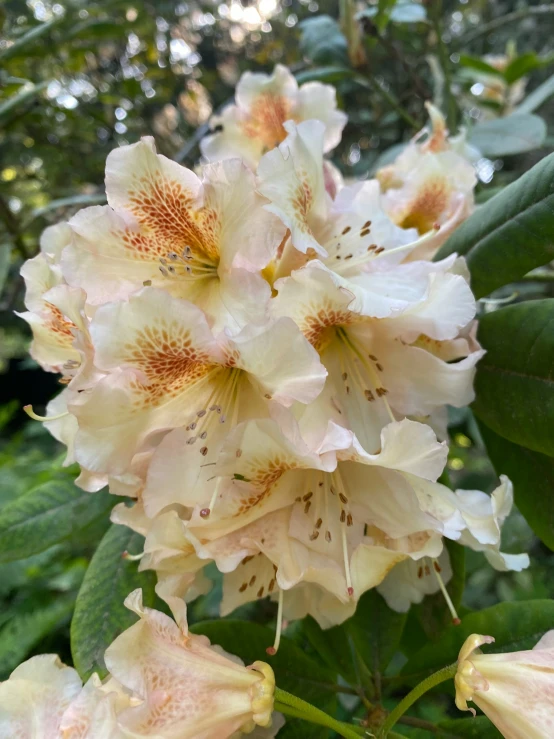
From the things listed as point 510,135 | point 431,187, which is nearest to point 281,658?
point 431,187

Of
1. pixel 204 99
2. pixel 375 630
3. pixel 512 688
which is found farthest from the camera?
pixel 204 99

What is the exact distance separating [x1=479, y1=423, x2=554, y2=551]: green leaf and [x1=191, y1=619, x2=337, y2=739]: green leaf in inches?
10.8

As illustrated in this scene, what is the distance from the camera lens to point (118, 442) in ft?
1.66

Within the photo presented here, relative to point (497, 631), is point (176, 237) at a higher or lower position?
higher

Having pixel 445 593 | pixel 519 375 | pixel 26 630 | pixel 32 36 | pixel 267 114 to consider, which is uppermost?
pixel 32 36

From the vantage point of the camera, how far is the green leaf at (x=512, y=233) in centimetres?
54

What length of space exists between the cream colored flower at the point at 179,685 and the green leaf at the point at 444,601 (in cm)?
25

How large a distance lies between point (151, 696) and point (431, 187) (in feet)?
2.17

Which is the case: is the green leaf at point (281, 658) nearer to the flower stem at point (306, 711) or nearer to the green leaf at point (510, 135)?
the flower stem at point (306, 711)

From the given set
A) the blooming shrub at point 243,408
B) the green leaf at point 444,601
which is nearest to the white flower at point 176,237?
the blooming shrub at point 243,408

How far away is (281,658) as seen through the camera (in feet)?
2.03

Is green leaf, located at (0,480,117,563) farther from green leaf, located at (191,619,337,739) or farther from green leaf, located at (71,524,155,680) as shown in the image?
green leaf, located at (191,619,337,739)

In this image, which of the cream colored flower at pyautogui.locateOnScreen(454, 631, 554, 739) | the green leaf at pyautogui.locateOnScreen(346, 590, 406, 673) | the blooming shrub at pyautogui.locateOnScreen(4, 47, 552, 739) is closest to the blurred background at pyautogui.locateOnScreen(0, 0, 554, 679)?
the green leaf at pyautogui.locateOnScreen(346, 590, 406, 673)

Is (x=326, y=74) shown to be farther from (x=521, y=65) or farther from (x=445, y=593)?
(x=445, y=593)
